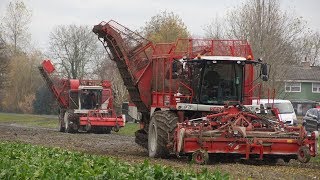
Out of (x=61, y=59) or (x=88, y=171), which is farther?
(x=61, y=59)

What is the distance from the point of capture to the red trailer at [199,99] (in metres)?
16.0

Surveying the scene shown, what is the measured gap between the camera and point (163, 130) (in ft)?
57.7

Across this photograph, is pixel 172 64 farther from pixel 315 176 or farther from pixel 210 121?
pixel 315 176

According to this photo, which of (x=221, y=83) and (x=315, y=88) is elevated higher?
(x=315, y=88)

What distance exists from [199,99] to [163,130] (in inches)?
53.8

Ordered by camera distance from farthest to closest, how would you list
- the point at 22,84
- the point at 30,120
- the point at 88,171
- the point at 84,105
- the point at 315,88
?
1. the point at 22,84
2. the point at 315,88
3. the point at 30,120
4. the point at 84,105
5. the point at 88,171

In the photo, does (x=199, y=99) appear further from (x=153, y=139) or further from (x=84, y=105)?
(x=84, y=105)

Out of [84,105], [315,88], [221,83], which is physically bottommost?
[84,105]

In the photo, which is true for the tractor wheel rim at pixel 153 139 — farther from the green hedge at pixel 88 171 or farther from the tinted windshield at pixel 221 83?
the green hedge at pixel 88 171

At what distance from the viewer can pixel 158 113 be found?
1811cm

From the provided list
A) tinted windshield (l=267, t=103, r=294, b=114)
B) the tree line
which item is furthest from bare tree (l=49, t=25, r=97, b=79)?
tinted windshield (l=267, t=103, r=294, b=114)

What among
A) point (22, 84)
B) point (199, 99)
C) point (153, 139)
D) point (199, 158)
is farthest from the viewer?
point (22, 84)

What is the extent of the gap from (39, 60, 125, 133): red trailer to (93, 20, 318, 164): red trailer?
15.4 meters

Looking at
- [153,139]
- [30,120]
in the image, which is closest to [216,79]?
[153,139]
